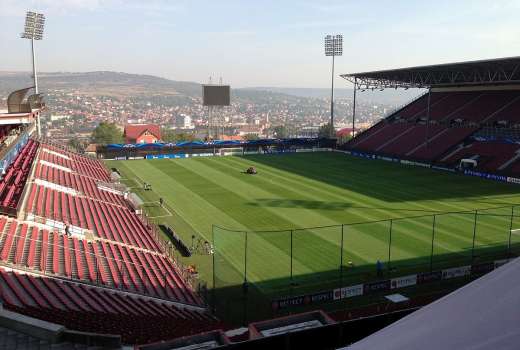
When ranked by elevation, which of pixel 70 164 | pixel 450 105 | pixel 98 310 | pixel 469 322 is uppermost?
pixel 450 105

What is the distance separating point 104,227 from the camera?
24484 mm

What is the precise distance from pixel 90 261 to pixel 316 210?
18.6m

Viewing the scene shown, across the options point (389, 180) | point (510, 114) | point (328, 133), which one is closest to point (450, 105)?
point (510, 114)

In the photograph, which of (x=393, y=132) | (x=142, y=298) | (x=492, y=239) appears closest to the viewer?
(x=142, y=298)

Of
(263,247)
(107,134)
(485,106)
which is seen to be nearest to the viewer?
(263,247)

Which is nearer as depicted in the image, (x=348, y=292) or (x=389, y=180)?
(x=348, y=292)

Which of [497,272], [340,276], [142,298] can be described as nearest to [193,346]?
[497,272]

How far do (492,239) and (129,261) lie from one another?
19945 millimetres

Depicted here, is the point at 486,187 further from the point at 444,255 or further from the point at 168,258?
the point at 168,258

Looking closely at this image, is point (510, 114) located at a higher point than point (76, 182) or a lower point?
higher

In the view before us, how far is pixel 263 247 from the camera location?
997 inches

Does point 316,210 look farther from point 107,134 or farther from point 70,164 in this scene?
point 107,134

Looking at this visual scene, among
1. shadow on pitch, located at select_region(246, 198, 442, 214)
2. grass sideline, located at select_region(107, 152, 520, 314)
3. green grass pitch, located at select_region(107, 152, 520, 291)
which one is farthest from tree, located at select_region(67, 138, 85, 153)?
shadow on pitch, located at select_region(246, 198, 442, 214)

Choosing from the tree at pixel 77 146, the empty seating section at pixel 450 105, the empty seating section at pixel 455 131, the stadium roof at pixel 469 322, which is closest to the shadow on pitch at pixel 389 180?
the empty seating section at pixel 455 131
